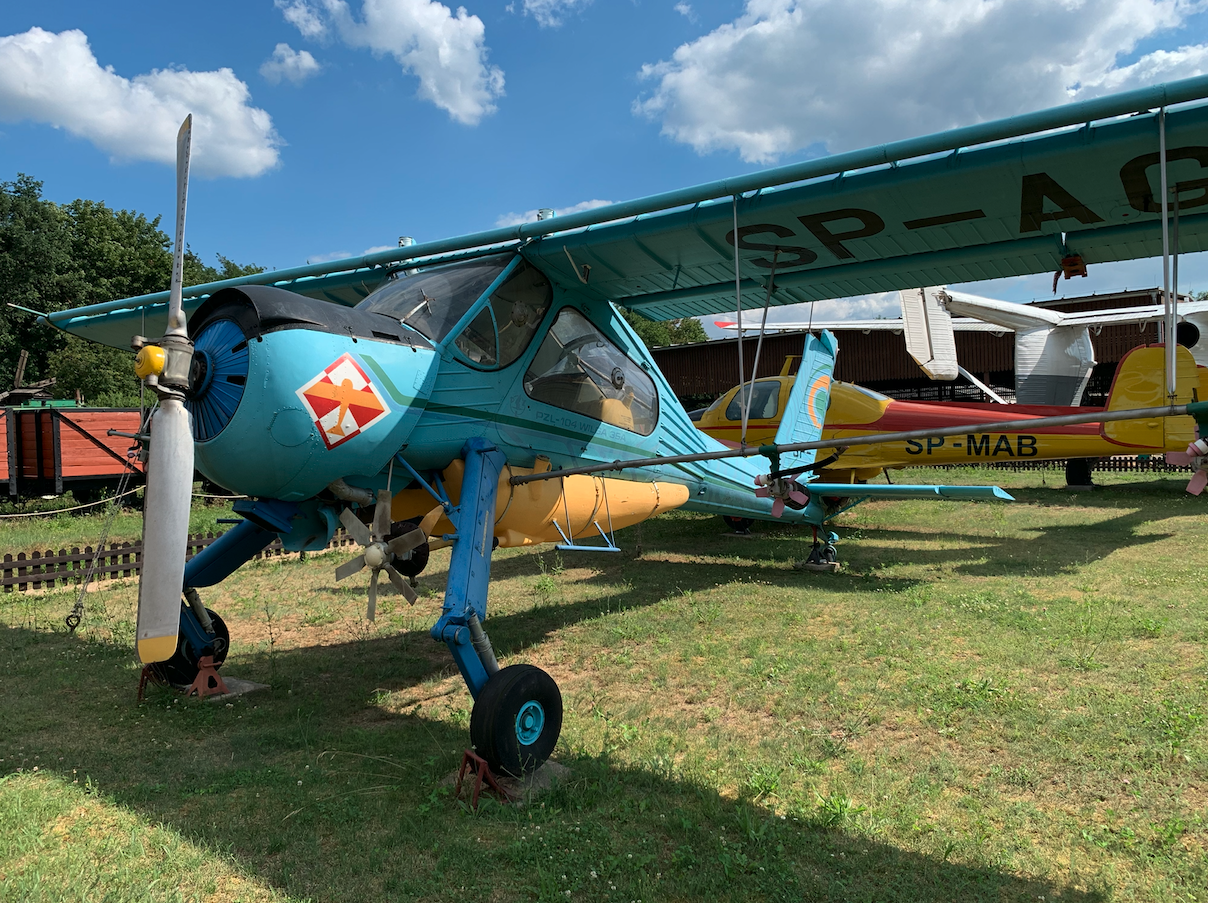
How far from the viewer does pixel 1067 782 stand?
3.89 m

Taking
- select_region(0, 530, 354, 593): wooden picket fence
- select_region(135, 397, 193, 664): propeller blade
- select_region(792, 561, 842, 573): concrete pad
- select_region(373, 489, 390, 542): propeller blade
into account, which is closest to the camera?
select_region(135, 397, 193, 664): propeller blade

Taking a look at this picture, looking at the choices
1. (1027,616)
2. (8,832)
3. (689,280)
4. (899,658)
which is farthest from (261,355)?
(1027,616)

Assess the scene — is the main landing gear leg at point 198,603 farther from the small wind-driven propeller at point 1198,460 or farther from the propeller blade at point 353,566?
the small wind-driven propeller at point 1198,460

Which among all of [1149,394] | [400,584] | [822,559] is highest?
[1149,394]

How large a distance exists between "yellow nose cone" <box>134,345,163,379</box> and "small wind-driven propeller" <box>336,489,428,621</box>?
1364 mm

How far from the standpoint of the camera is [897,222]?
4977 mm

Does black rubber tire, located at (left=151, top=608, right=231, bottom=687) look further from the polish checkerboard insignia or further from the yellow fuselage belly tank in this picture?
the polish checkerboard insignia

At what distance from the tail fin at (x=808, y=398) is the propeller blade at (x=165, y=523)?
808 cm

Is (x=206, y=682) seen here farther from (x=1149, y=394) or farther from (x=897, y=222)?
(x=1149, y=394)

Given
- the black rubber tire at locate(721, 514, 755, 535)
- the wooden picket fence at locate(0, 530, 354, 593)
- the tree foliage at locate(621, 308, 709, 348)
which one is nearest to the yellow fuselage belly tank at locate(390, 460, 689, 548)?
the wooden picket fence at locate(0, 530, 354, 593)

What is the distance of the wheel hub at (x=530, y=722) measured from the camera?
4055 millimetres

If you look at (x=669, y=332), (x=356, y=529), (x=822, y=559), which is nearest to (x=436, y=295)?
(x=356, y=529)

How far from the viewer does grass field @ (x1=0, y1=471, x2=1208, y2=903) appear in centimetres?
315

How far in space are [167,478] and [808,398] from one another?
9148 mm
